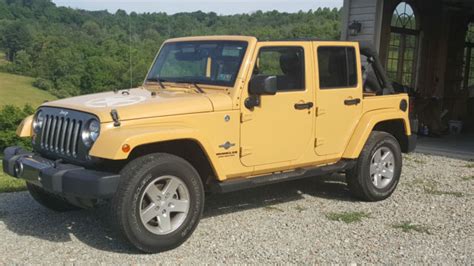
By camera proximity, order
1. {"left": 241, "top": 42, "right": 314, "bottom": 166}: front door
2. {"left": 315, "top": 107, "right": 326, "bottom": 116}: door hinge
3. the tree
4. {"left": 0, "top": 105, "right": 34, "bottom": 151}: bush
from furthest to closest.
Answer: the tree → {"left": 0, "top": 105, "right": 34, "bottom": 151}: bush → {"left": 315, "top": 107, "right": 326, "bottom": 116}: door hinge → {"left": 241, "top": 42, "right": 314, "bottom": 166}: front door

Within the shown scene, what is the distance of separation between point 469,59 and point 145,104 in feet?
37.3

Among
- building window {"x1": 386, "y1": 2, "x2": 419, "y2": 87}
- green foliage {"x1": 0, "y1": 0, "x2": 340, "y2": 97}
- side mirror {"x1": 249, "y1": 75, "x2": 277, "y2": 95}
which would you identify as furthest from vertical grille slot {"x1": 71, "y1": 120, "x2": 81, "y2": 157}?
green foliage {"x1": 0, "y1": 0, "x2": 340, "y2": 97}

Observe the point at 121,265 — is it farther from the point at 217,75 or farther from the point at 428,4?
the point at 428,4

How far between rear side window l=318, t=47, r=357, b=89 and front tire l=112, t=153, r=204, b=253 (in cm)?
195

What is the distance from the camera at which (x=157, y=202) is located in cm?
432

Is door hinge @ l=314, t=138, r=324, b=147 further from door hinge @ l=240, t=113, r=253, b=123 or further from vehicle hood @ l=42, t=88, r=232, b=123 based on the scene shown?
vehicle hood @ l=42, t=88, r=232, b=123

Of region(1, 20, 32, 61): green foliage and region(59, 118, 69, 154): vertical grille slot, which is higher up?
region(1, 20, 32, 61): green foliage

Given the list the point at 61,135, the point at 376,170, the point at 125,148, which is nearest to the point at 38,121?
the point at 61,135

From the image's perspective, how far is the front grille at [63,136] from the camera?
4.25 m

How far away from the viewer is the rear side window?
555 centimetres

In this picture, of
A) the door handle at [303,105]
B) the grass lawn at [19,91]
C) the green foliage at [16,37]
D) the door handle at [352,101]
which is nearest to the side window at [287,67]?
the door handle at [303,105]

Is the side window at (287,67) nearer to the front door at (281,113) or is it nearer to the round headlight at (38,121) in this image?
the front door at (281,113)

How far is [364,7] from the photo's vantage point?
10.1m

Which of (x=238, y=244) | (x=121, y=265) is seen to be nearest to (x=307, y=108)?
(x=238, y=244)
